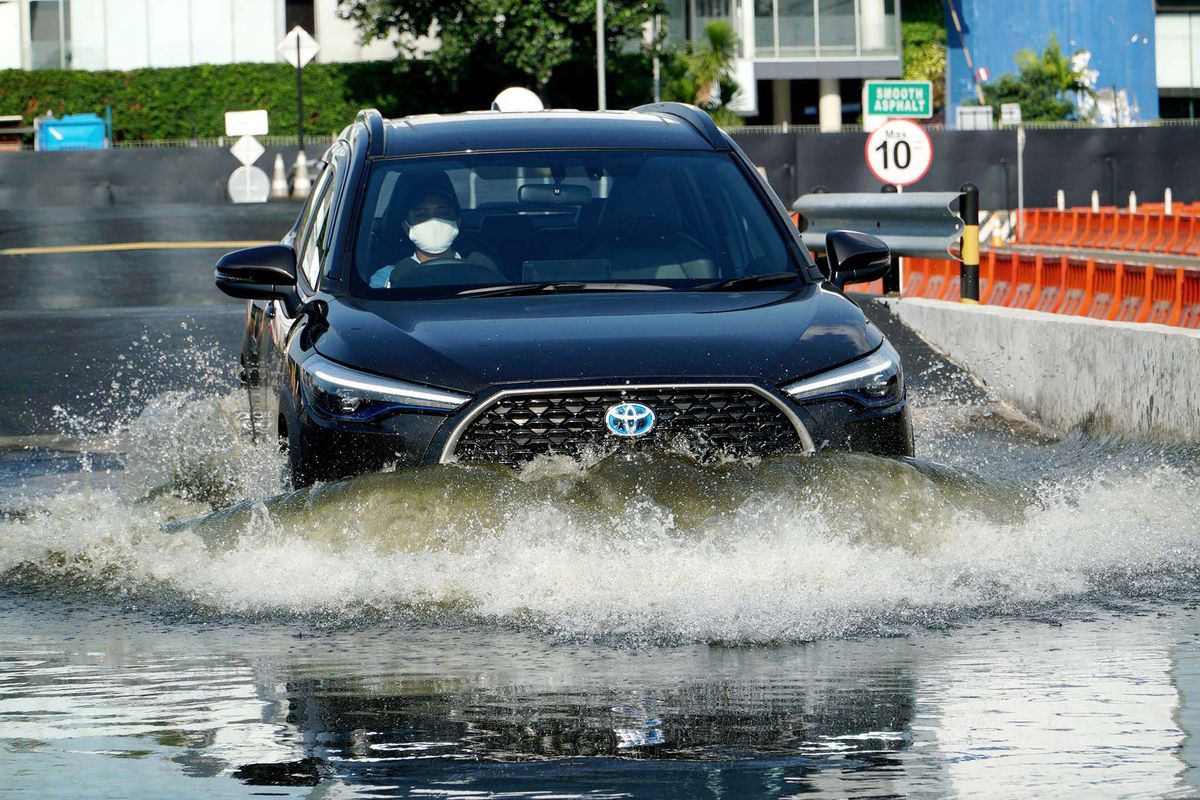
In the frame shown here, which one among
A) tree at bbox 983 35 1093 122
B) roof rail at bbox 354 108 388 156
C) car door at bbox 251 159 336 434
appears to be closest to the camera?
car door at bbox 251 159 336 434

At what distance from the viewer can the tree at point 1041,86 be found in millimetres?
69188

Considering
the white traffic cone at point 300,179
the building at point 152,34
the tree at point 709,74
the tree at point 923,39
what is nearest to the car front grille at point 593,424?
the white traffic cone at point 300,179

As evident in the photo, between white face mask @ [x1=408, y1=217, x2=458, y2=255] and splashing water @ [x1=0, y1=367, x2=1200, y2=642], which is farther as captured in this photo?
white face mask @ [x1=408, y1=217, x2=458, y2=255]

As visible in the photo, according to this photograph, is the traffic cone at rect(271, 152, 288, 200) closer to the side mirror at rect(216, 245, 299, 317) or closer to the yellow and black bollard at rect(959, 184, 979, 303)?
the yellow and black bollard at rect(959, 184, 979, 303)

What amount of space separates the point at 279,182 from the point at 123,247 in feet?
50.3

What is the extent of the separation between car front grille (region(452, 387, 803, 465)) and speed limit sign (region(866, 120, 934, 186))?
1840cm

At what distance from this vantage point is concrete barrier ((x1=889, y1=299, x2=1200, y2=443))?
10.8 meters

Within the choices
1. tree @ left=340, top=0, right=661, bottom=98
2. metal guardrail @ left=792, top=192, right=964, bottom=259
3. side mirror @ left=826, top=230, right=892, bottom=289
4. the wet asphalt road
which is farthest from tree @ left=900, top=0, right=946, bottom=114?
side mirror @ left=826, top=230, right=892, bottom=289

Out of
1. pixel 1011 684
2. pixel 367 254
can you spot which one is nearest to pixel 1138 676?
pixel 1011 684

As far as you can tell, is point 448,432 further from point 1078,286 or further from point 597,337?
point 1078,286

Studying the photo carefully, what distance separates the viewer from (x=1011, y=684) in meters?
5.11

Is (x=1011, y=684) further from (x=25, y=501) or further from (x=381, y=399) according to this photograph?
(x=25, y=501)

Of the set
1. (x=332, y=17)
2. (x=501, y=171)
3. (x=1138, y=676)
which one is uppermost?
(x=332, y=17)

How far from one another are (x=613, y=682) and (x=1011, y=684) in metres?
0.90
